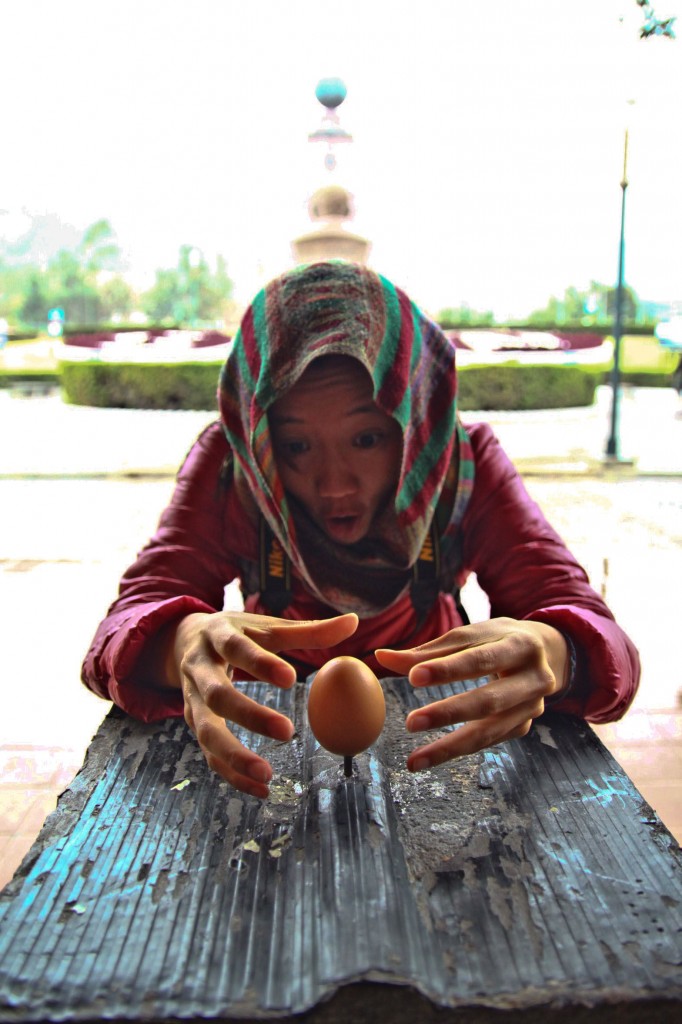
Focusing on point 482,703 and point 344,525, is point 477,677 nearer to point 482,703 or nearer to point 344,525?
point 482,703

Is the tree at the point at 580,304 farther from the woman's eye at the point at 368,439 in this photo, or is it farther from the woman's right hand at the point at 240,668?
the woman's right hand at the point at 240,668

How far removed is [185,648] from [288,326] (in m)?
0.56

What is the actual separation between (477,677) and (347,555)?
54cm

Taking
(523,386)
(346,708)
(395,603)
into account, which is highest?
(346,708)

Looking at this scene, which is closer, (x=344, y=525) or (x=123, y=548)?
(x=344, y=525)

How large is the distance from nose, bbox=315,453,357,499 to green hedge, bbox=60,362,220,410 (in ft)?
34.0

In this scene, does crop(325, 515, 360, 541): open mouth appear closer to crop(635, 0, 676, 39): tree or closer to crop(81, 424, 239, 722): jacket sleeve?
crop(81, 424, 239, 722): jacket sleeve

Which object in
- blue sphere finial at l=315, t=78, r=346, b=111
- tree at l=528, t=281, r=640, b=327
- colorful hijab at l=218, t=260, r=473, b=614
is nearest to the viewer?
colorful hijab at l=218, t=260, r=473, b=614

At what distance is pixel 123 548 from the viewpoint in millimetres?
4980

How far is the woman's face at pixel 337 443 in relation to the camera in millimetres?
1362

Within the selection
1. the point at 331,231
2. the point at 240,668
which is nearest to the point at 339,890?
the point at 240,668

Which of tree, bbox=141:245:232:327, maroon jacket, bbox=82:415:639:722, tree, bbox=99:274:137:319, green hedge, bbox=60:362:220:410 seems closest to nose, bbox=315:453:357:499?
maroon jacket, bbox=82:415:639:722

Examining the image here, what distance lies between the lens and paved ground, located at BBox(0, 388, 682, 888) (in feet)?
8.45

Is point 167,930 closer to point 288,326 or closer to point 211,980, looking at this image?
point 211,980
